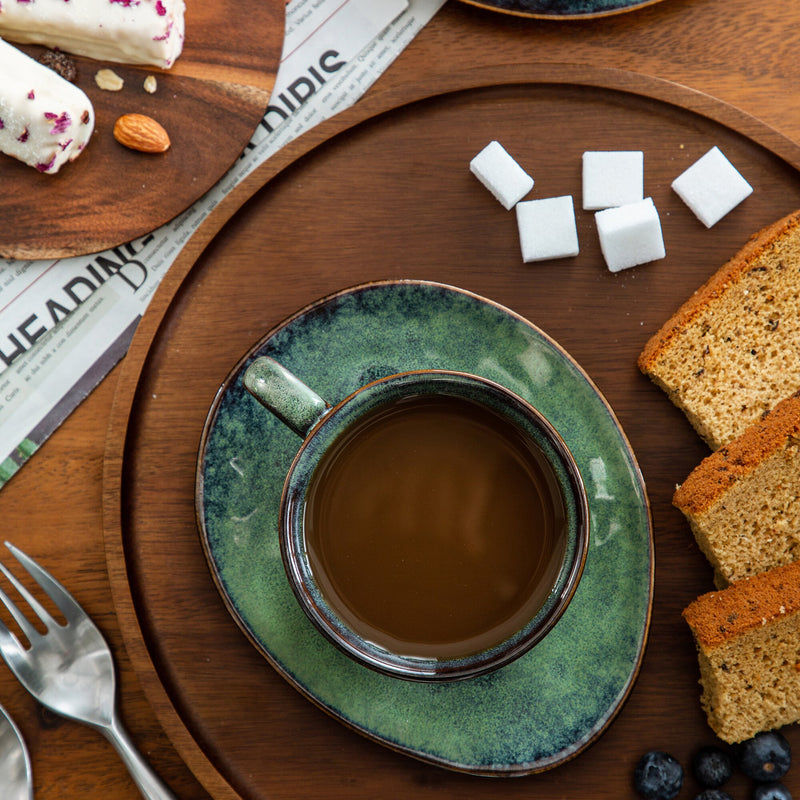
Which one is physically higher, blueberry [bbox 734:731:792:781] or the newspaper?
the newspaper

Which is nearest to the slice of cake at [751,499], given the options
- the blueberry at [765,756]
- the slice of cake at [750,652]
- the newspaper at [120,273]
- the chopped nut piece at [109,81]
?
the slice of cake at [750,652]

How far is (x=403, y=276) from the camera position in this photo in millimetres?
953

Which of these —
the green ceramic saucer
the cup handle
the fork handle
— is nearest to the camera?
the cup handle

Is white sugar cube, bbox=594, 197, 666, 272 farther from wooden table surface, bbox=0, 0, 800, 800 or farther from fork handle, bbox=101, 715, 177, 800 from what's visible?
fork handle, bbox=101, 715, 177, 800

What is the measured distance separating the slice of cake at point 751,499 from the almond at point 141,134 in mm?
799

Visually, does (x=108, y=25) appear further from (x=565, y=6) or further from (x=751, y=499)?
(x=751, y=499)

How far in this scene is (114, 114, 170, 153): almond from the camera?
1015 mm

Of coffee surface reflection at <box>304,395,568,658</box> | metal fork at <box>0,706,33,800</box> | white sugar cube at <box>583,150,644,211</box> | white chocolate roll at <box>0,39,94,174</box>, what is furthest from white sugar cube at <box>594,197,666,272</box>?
metal fork at <box>0,706,33,800</box>

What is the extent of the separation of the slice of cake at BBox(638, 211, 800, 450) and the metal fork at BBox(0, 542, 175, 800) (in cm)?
79

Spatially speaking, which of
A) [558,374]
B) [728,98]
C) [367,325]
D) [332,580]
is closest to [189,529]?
[332,580]

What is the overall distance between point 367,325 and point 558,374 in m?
0.22

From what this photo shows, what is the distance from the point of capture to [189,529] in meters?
0.95

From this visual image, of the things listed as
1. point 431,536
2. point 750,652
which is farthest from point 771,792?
point 431,536

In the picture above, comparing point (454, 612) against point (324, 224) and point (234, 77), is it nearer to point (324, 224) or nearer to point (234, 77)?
point (324, 224)
